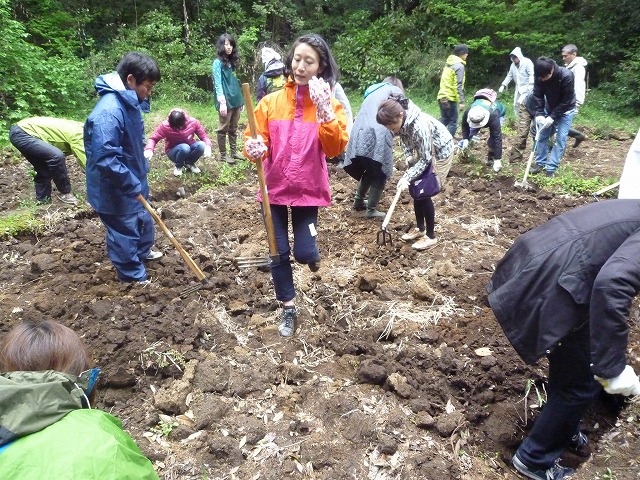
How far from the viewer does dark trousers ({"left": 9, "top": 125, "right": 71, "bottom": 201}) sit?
5.31m

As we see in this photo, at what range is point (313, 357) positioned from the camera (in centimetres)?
327

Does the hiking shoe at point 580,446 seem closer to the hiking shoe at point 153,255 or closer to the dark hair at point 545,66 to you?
the hiking shoe at point 153,255

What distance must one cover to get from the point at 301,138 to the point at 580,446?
7.64 ft

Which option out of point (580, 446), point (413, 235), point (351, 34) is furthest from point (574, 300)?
point (351, 34)

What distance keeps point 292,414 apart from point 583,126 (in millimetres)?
9746

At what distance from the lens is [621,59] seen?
12.9m

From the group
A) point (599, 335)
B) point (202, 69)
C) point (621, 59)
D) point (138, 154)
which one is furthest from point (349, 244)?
point (621, 59)

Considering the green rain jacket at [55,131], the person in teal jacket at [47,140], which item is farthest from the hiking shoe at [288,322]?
the green rain jacket at [55,131]

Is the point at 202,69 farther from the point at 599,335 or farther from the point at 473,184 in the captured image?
the point at 599,335

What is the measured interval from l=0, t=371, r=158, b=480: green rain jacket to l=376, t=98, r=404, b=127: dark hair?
3228 millimetres

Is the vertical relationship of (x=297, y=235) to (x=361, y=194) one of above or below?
above

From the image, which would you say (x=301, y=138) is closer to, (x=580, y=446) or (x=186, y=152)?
(x=580, y=446)

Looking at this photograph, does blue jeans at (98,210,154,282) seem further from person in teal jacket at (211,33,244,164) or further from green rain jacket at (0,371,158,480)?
person in teal jacket at (211,33,244,164)

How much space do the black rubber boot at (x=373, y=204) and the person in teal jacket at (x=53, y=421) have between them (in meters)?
4.19
